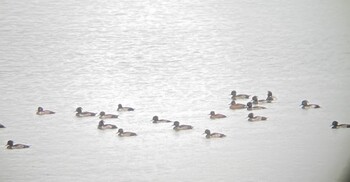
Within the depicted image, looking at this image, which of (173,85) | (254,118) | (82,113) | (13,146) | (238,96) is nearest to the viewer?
(13,146)

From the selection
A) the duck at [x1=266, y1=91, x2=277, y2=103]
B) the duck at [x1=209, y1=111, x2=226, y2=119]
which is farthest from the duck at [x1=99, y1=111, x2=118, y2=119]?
the duck at [x1=266, y1=91, x2=277, y2=103]

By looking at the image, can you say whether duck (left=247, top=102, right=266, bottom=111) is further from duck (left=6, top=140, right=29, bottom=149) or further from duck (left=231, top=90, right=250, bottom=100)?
duck (left=6, top=140, right=29, bottom=149)

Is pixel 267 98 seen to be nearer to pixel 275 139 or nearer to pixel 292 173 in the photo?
pixel 275 139

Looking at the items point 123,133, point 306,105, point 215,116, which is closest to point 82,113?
point 123,133

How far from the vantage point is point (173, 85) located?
8.29m

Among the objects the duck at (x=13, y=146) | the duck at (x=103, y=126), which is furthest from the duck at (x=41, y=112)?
the duck at (x=13, y=146)

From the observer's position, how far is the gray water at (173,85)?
630 cm

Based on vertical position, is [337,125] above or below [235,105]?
below

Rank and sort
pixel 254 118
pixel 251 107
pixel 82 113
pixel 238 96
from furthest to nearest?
pixel 238 96, pixel 251 107, pixel 82 113, pixel 254 118

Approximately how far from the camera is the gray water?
6.30m

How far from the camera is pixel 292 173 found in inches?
236

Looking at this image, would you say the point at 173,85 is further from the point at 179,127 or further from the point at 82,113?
the point at 179,127

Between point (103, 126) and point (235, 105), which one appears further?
point (235, 105)

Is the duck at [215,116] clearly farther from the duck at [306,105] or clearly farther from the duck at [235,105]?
the duck at [306,105]
